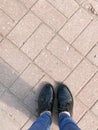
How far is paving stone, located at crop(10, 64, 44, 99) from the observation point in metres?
4.18

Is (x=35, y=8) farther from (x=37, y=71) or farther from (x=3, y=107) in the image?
(x=3, y=107)

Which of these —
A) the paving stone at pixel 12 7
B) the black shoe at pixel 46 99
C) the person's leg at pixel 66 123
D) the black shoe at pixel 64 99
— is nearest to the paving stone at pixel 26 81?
the black shoe at pixel 46 99

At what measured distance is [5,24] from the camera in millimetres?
4199

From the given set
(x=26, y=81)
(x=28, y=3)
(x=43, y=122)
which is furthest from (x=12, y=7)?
(x=43, y=122)

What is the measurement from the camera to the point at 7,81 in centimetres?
417

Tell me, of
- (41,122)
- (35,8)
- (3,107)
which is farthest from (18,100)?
(35,8)

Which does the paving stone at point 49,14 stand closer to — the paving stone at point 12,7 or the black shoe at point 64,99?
the paving stone at point 12,7

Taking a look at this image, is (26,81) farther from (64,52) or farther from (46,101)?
(64,52)

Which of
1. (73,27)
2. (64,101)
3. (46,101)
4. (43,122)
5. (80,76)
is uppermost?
(73,27)

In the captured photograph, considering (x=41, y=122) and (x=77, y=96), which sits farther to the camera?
(x=77, y=96)

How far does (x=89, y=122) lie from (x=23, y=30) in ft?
3.72

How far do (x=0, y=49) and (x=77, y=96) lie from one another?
2.96ft

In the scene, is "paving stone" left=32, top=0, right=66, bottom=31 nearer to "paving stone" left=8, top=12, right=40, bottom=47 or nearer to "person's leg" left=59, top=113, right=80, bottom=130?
"paving stone" left=8, top=12, right=40, bottom=47

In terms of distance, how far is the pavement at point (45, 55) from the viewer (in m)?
4.18
